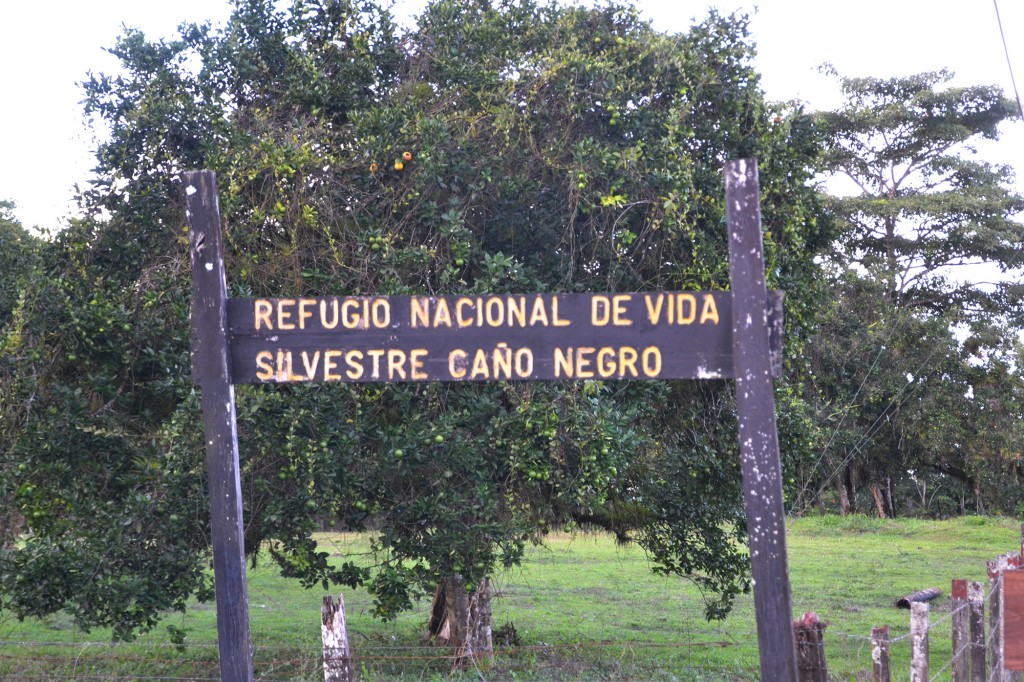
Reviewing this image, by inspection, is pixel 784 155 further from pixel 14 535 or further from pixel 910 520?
pixel 910 520

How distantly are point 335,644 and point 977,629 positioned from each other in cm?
408

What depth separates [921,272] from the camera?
28266mm

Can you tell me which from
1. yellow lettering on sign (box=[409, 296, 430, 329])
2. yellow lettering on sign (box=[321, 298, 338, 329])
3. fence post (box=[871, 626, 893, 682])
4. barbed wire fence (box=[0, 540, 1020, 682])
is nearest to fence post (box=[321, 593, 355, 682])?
barbed wire fence (box=[0, 540, 1020, 682])

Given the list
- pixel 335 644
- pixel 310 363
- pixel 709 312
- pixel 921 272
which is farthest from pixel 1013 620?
pixel 921 272

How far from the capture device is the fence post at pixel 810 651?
5395 millimetres

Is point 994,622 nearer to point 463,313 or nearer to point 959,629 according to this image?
point 959,629

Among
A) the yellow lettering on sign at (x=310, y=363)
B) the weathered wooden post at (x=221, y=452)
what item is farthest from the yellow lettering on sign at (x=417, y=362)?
the weathered wooden post at (x=221, y=452)

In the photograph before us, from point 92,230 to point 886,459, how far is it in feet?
80.9

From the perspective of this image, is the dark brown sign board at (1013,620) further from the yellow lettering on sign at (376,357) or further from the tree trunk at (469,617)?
the tree trunk at (469,617)

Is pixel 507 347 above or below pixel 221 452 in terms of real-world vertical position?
above

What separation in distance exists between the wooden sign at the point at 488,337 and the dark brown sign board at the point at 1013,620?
2356mm

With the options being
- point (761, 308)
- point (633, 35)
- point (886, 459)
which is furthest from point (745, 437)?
point (886, 459)

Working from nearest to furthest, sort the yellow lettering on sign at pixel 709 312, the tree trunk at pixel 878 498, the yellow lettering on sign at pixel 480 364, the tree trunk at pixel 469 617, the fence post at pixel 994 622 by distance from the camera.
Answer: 1. the yellow lettering on sign at pixel 709 312
2. the yellow lettering on sign at pixel 480 364
3. the fence post at pixel 994 622
4. the tree trunk at pixel 469 617
5. the tree trunk at pixel 878 498

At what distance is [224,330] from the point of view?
193 inches
